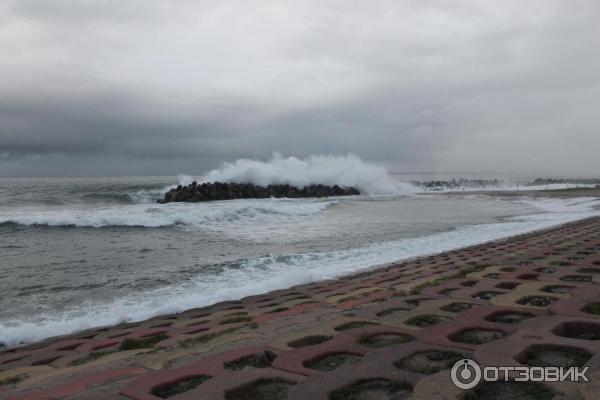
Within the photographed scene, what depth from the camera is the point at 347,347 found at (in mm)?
3049

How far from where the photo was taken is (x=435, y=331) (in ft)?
10.5

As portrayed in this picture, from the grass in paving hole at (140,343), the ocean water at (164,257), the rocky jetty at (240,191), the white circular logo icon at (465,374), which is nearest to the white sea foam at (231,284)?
the ocean water at (164,257)

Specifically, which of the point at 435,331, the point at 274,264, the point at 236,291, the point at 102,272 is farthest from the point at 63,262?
the point at 435,331

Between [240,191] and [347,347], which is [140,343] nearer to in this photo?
[347,347]

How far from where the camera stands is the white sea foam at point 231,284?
5.79 m

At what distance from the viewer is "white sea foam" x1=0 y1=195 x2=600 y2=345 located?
579 centimetres

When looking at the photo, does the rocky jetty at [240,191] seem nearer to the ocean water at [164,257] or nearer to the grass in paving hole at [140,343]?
the ocean water at [164,257]

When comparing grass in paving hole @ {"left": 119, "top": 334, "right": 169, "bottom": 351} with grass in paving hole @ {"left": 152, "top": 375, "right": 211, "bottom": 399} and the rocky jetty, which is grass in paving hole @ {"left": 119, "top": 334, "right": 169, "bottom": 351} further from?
the rocky jetty

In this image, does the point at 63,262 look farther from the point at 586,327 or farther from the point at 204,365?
the point at 586,327

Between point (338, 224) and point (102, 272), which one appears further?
point (338, 224)

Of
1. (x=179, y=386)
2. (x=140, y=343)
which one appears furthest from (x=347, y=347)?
(x=140, y=343)

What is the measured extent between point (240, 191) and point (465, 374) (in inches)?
1402

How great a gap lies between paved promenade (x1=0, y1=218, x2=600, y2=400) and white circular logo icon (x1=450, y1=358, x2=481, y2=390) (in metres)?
0.04

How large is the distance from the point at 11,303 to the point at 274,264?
4.58 m
